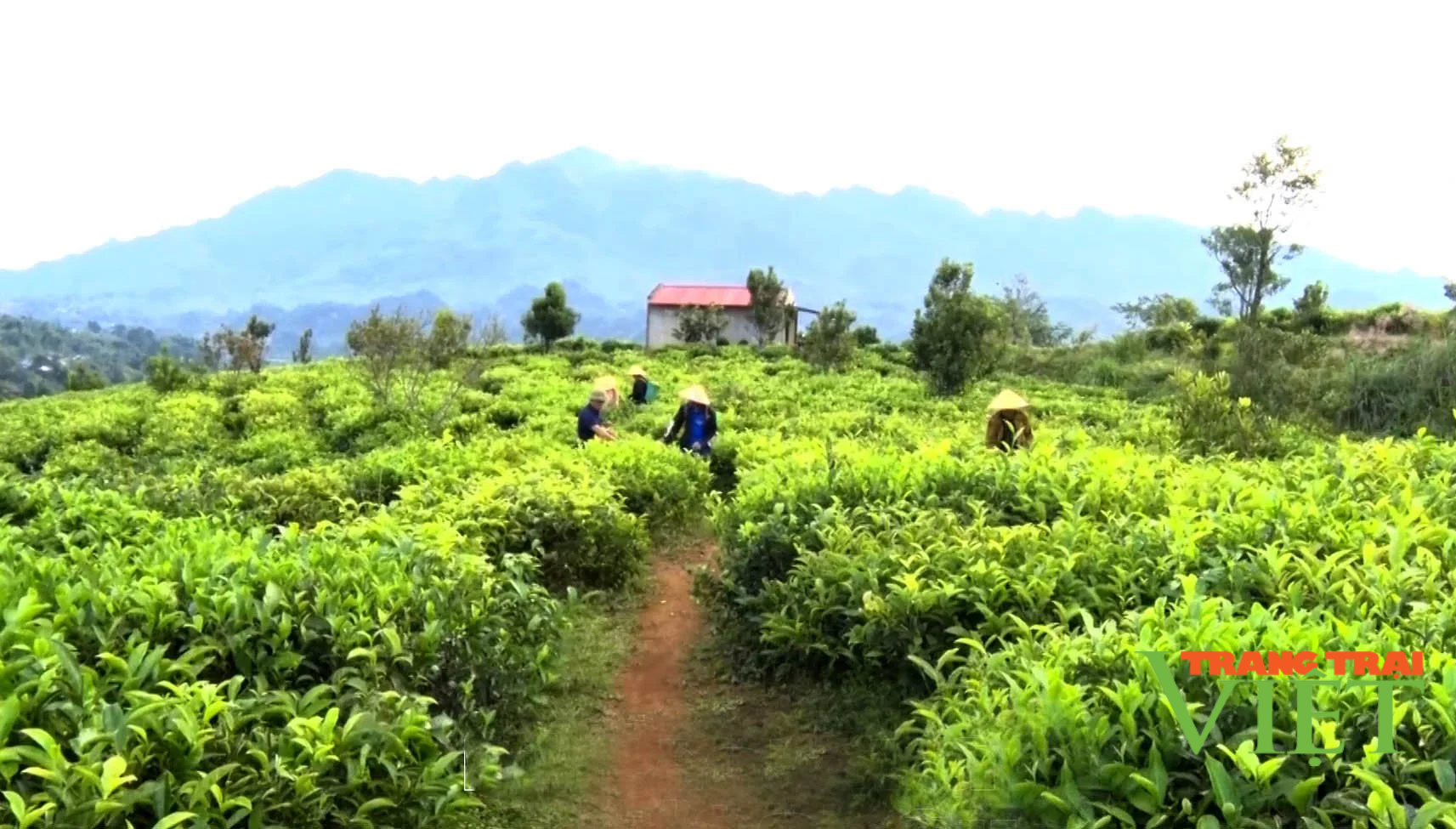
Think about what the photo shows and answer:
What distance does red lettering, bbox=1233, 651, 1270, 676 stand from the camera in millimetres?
2430

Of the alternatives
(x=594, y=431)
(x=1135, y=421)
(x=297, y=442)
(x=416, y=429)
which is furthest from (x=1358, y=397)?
(x=297, y=442)

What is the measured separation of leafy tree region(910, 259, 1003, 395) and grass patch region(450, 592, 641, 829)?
12737 millimetres

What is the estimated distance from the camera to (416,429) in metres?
12.8

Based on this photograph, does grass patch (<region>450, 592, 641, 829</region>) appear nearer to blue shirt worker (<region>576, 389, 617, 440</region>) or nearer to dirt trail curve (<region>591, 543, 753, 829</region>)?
dirt trail curve (<region>591, 543, 753, 829</region>)

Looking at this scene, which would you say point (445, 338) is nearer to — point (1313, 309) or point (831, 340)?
point (831, 340)

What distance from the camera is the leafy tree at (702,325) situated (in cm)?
3150

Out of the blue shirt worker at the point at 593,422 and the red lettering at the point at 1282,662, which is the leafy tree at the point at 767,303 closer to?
the blue shirt worker at the point at 593,422

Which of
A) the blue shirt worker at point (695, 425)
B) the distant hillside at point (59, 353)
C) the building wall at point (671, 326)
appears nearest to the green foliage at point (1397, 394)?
the blue shirt worker at point (695, 425)

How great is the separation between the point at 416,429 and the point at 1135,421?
9.50 m

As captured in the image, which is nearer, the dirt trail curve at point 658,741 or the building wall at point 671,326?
the dirt trail curve at point 658,741

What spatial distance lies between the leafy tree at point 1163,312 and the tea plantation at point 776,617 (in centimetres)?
2664

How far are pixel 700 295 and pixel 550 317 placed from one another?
10499 millimetres

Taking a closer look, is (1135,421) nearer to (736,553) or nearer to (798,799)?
(736,553)

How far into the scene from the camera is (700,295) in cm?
4016
